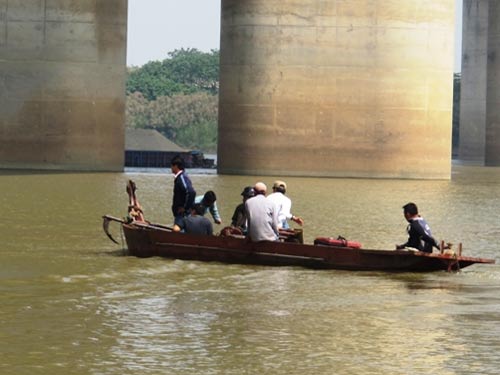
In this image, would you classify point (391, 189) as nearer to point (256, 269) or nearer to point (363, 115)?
point (363, 115)

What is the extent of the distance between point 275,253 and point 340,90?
32.5 meters

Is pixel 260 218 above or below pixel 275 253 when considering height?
above

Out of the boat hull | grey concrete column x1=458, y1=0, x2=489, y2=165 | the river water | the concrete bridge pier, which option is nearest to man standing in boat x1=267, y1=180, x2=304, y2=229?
the boat hull

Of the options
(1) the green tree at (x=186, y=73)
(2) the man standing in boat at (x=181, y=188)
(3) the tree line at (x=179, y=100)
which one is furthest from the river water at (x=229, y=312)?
(1) the green tree at (x=186, y=73)

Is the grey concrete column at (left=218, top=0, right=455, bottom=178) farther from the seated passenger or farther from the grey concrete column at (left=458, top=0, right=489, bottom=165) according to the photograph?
the grey concrete column at (left=458, top=0, right=489, bottom=165)

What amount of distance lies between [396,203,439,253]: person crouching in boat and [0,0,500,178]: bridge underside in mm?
32147

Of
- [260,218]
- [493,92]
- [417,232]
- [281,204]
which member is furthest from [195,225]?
[493,92]

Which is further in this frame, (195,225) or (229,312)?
(195,225)

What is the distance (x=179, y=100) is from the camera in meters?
169

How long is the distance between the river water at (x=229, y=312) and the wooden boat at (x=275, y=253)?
185 mm

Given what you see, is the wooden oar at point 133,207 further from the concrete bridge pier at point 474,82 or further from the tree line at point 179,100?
the tree line at point 179,100

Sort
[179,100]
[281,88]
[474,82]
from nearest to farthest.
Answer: [281,88] < [474,82] < [179,100]

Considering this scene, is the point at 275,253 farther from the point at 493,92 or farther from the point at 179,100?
the point at 179,100

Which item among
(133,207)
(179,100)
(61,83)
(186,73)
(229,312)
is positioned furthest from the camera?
(186,73)
